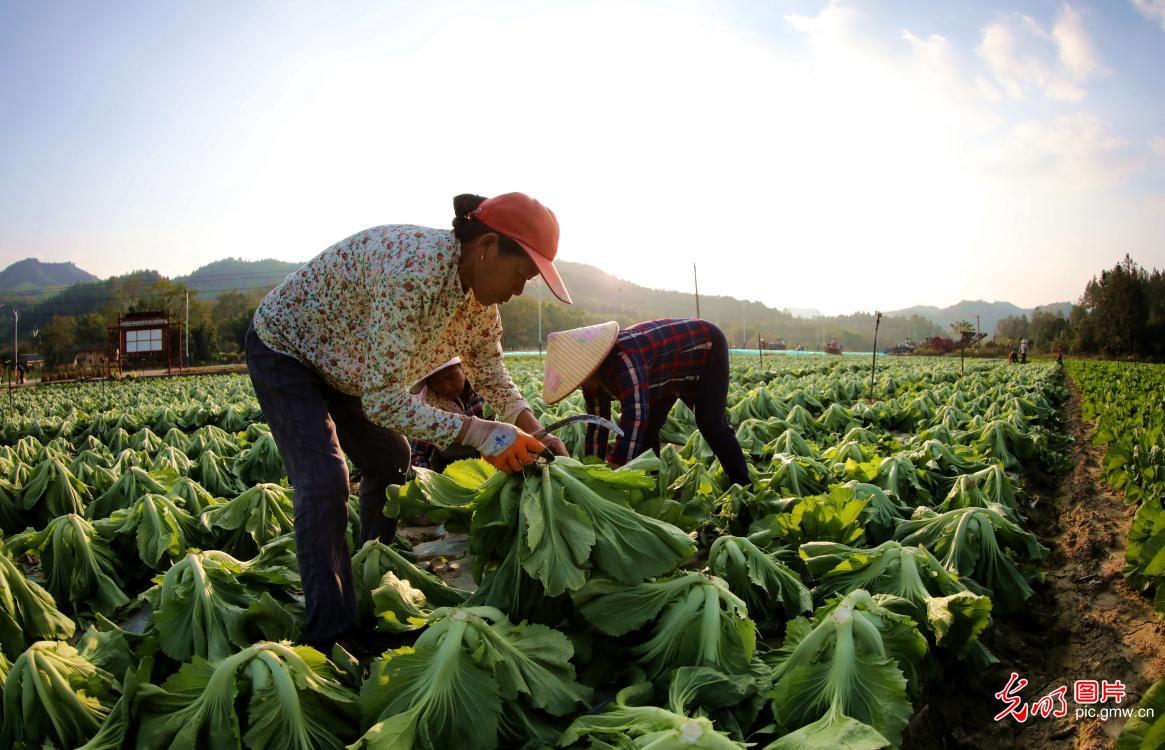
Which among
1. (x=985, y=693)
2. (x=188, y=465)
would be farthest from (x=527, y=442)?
(x=188, y=465)

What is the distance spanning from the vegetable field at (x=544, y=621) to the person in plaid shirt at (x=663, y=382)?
→ 47cm

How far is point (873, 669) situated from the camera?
6.54ft

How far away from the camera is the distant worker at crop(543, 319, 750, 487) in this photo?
12.1 ft

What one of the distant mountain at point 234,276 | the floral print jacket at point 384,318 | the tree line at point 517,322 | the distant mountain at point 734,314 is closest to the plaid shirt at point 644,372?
the floral print jacket at point 384,318

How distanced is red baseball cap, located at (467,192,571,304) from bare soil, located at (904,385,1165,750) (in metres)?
2.17

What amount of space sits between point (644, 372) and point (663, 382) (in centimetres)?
43

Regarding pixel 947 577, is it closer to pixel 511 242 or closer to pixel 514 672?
pixel 514 672

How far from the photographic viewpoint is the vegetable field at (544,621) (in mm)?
1867

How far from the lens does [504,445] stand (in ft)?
7.54

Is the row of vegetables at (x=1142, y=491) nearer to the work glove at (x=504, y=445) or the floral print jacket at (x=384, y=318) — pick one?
the work glove at (x=504, y=445)

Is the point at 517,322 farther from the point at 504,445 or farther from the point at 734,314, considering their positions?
the point at 734,314

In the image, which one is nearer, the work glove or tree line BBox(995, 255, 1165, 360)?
the work glove

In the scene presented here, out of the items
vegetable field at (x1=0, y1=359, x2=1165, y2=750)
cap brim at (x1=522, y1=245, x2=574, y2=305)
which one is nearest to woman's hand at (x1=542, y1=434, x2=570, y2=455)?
vegetable field at (x1=0, y1=359, x2=1165, y2=750)

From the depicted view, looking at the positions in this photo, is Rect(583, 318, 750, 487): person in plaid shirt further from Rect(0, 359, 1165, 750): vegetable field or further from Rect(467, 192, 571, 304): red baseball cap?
Rect(467, 192, 571, 304): red baseball cap
